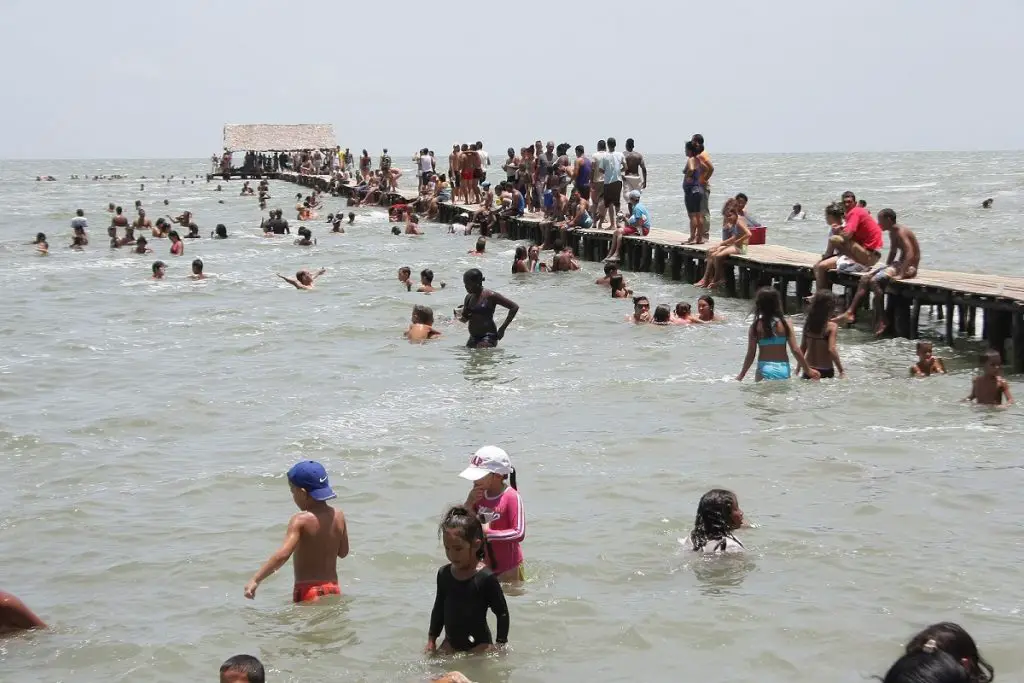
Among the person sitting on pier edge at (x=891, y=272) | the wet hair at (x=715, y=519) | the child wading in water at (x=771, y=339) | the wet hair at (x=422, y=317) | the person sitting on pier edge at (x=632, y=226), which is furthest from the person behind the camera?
the person sitting on pier edge at (x=632, y=226)

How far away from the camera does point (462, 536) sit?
17.7ft

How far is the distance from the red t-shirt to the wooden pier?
0.50 meters

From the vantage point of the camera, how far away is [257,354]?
1708cm

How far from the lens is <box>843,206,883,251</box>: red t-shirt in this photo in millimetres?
16969

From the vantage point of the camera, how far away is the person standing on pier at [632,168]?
81.7 feet

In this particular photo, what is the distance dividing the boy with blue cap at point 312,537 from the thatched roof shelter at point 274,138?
8035 cm

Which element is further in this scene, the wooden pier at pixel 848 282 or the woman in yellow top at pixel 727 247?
the woman in yellow top at pixel 727 247

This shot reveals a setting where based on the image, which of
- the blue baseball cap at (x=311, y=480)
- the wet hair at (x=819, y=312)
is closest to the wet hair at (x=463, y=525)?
the blue baseball cap at (x=311, y=480)

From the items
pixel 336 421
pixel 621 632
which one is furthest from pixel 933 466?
pixel 336 421

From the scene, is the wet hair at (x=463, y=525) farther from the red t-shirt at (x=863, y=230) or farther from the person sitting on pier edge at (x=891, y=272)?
the red t-shirt at (x=863, y=230)

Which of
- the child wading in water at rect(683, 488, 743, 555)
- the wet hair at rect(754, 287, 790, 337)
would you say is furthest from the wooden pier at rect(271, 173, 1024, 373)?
the child wading in water at rect(683, 488, 743, 555)

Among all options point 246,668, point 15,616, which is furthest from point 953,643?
point 15,616

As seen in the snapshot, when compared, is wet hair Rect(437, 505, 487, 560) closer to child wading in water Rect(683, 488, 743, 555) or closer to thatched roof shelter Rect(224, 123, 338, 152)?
child wading in water Rect(683, 488, 743, 555)

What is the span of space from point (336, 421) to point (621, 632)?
20.4ft
